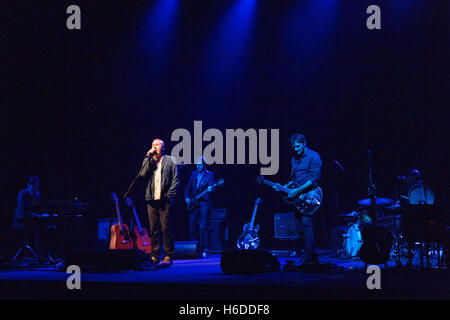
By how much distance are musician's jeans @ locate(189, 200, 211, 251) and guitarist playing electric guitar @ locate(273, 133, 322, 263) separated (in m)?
4.02

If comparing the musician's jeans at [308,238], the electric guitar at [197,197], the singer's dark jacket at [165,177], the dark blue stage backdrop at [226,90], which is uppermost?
the dark blue stage backdrop at [226,90]

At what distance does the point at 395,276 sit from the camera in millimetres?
6316

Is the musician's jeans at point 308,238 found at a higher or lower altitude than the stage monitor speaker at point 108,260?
higher

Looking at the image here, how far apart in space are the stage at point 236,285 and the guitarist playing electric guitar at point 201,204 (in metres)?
4.20

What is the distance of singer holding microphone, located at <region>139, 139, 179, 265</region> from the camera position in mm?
7918

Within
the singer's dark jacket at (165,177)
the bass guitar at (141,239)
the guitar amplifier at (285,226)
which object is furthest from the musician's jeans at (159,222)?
the guitar amplifier at (285,226)

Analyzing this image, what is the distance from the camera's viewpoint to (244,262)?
677cm

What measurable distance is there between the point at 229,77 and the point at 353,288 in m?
7.64

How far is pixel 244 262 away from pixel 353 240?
354cm

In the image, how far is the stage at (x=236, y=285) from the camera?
207 inches

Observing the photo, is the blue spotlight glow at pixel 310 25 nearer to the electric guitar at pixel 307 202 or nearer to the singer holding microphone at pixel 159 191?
the singer holding microphone at pixel 159 191

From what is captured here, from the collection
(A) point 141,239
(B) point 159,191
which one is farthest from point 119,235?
(B) point 159,191

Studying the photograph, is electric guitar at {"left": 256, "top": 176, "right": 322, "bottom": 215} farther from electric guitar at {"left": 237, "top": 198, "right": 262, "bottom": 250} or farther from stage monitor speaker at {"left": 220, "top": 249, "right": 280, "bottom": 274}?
electric guitar at {"left": 237, "top": 198, "right": 262, "bottom": 250}
